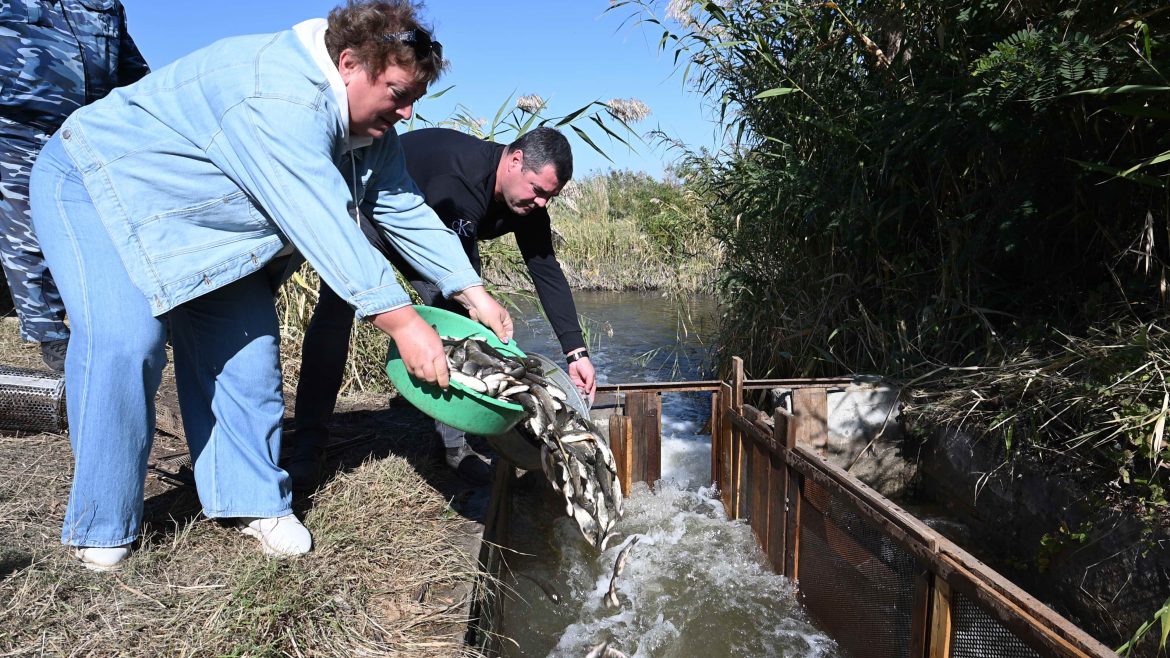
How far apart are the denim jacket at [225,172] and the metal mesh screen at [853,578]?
1.80 meters

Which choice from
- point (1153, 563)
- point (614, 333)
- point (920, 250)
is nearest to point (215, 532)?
point (1153, 563)

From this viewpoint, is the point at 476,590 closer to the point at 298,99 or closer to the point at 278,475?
the point at 278,475

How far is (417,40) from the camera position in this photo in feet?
6.18

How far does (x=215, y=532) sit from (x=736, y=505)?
2.54 metres

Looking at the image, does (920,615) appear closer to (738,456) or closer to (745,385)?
(738,456)

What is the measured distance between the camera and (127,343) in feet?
6.53

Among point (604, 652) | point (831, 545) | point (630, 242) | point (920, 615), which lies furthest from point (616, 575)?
point (630, 242)

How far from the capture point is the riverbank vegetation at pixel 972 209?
9.12ft

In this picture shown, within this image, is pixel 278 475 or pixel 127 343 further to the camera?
pixel 278 475

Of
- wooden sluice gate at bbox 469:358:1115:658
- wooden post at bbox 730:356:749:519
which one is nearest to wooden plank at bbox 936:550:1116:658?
wooden sluice gate at bbox 469:358:1115:658

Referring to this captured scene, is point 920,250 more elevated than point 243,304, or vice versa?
point 920,250

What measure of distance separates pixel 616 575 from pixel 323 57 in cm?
233

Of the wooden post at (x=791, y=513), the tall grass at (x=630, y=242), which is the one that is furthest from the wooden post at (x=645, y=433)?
the tall grass at (x=630, y=242)

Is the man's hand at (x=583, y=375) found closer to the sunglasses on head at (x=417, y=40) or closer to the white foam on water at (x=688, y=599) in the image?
the white foam on water at (x=688, y=599)
